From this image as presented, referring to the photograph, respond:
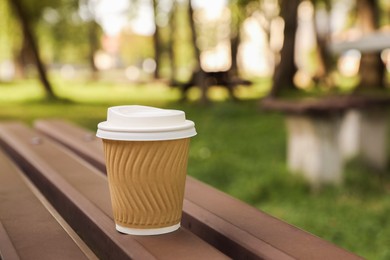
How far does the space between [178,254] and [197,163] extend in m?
5.78

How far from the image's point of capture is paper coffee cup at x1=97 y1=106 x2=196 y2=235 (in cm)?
168

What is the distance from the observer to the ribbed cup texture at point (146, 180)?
66.4 inches

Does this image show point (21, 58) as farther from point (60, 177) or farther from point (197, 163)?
point (60, 177)

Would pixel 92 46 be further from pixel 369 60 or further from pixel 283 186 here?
pixel 283 186

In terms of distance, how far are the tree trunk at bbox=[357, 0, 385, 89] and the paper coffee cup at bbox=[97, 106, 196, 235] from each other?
942 cm

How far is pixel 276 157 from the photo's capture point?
7.86m

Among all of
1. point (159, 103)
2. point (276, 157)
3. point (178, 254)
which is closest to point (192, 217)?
point (178, 254)

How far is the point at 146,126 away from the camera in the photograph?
169 centimetres

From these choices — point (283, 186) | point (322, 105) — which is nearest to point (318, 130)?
point (322, 105)

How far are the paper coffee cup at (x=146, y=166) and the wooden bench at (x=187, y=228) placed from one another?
0.05m

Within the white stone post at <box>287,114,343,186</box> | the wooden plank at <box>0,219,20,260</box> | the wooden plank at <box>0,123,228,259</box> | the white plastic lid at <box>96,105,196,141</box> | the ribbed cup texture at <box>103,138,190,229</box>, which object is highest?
the white plastic lid at <box>96,105,196,141</box>

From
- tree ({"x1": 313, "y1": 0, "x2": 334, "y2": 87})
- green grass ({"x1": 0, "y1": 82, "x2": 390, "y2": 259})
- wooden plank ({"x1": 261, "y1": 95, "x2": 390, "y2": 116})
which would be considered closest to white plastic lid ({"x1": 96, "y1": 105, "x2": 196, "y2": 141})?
green grass ({"x1": 0, "y1": 82, "x2": 390, "y2": 259})

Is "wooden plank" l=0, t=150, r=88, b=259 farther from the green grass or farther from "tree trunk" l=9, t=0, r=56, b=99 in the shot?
"tree trunk" l=9, t=0, r=56, b=99

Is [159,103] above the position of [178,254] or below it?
below
